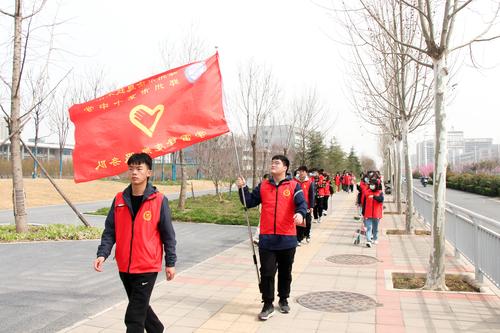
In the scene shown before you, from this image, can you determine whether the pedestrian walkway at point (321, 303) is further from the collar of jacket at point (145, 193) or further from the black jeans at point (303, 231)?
the collar of jacket at point (145, 193)

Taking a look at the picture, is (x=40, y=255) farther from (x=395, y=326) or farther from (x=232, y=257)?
(x=395, y=326)

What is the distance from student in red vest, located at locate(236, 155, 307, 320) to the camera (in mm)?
5480

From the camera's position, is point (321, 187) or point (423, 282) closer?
point (423, 282)

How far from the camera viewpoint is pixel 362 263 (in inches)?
344

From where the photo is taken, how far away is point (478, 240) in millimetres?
6941

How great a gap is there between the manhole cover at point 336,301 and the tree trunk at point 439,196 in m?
1.17

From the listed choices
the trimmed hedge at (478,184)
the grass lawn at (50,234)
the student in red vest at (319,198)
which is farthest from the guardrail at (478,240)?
the trimmed hedge at (478,184)

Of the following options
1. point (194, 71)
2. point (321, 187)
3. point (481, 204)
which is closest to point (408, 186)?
point (321, 187)

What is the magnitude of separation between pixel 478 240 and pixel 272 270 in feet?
11.1

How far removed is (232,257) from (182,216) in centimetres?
732

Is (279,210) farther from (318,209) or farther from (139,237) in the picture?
(318,209)

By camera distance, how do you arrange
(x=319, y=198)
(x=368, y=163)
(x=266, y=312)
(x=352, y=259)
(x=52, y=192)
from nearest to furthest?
(x=266, y=312)
(x=352, y=259)
(x=319, y=198)
(x=52, y=192)
(x=368, y=163)

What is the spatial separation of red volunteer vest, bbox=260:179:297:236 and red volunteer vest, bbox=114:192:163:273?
172 centimetres

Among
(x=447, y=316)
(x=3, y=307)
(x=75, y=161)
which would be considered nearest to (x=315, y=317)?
(x=447, y=316)
